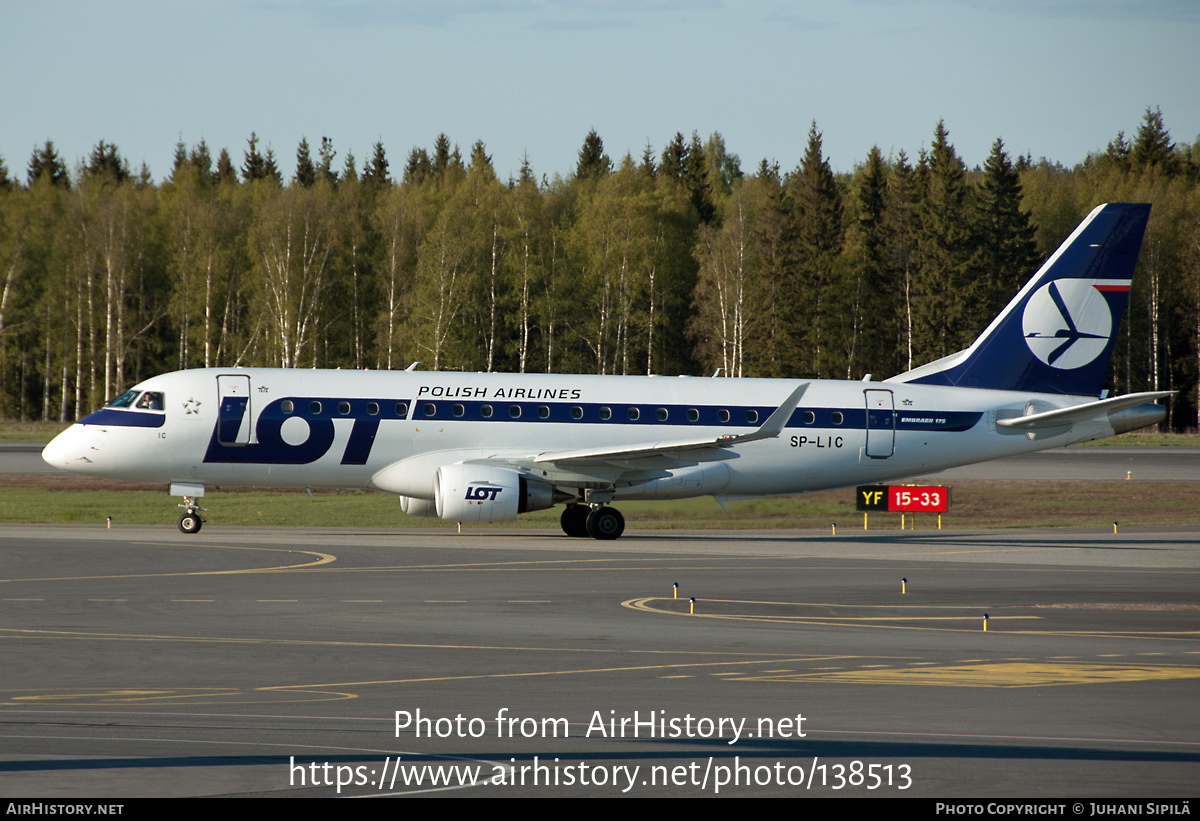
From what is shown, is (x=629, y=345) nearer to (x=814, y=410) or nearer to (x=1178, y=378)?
(x=1178, y=378)

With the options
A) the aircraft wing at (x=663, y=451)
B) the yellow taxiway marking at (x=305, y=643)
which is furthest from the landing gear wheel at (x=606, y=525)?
the yellow taxiway marking at (x=305, y=643)

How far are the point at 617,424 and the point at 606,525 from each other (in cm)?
264

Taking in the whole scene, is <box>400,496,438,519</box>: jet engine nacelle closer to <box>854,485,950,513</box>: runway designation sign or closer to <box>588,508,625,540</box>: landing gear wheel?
<box>588,508,625,540</box>: landing gear wheel

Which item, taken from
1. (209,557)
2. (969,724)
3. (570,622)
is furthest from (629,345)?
(969,724)

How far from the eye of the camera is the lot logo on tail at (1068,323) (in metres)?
34.9

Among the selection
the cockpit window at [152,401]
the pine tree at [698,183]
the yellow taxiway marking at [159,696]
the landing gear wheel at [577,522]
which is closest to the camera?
the yellow taxiway marking at [159,696]

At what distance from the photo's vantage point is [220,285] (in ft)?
306

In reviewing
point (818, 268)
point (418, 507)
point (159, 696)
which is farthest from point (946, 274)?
point (159, 696)

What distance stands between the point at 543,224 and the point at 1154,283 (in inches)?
1760

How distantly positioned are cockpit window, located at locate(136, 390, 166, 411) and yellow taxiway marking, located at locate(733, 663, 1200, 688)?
71.5ft

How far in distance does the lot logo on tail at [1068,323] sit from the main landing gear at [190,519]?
22504 millimetres

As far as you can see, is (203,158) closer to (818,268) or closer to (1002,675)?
(818,268)

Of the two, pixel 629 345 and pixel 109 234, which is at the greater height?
pixel 109 234

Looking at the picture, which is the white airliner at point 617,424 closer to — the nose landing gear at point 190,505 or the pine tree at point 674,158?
the nose landing gear at point 190,505
